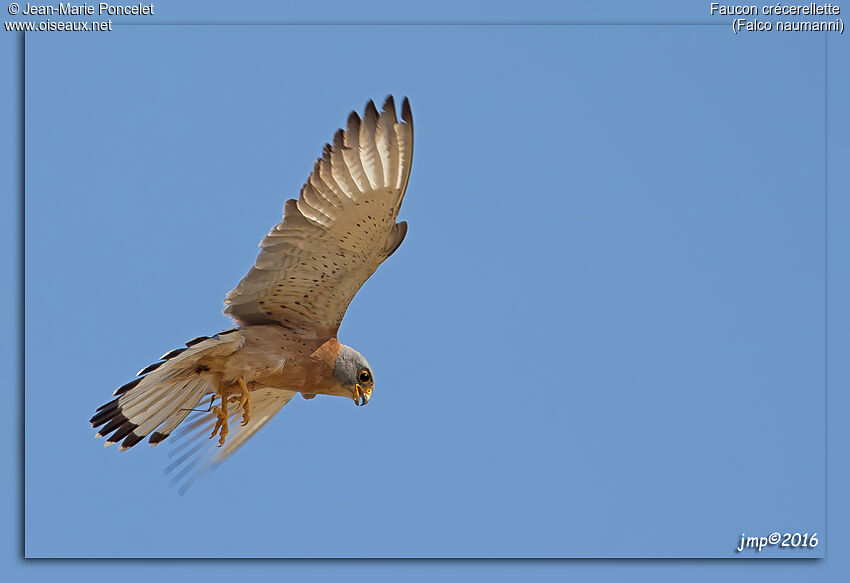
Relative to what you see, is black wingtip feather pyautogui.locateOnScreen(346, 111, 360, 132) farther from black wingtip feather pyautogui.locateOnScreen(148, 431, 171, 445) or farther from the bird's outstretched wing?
black wingtip feather pyautogui.locateOnScreen(148, 431, 171, 445)

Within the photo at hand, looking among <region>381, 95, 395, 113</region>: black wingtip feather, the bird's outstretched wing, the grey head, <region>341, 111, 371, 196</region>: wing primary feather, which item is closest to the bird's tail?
the bird's outstretched wing

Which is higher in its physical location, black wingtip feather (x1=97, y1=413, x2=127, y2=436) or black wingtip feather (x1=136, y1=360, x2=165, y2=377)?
black wingtip feather (x1=136, y1=360, x2=165, y2=377)

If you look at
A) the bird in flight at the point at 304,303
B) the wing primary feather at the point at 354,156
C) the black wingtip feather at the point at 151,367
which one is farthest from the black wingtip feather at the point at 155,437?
the wing primary feather at the point at 354,156

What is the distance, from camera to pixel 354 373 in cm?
870

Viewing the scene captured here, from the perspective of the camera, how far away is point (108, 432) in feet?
28.5

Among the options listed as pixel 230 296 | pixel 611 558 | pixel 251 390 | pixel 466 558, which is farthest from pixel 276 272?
pixel 611 558

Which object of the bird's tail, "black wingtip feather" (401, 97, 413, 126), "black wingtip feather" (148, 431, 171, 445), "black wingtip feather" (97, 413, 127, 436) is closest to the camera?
"black wingtip feather" (401, 97, 413, 126)

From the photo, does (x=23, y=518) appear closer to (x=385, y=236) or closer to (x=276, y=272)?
(x=276, y=272)

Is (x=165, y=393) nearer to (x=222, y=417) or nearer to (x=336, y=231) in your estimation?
(x=222, y=417)

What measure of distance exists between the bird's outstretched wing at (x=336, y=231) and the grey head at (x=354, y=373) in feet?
1.02

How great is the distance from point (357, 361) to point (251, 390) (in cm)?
80

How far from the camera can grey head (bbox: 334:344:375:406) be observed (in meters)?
8.69

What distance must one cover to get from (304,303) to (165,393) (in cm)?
117

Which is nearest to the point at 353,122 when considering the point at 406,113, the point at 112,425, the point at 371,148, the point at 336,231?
the point at 371,148
